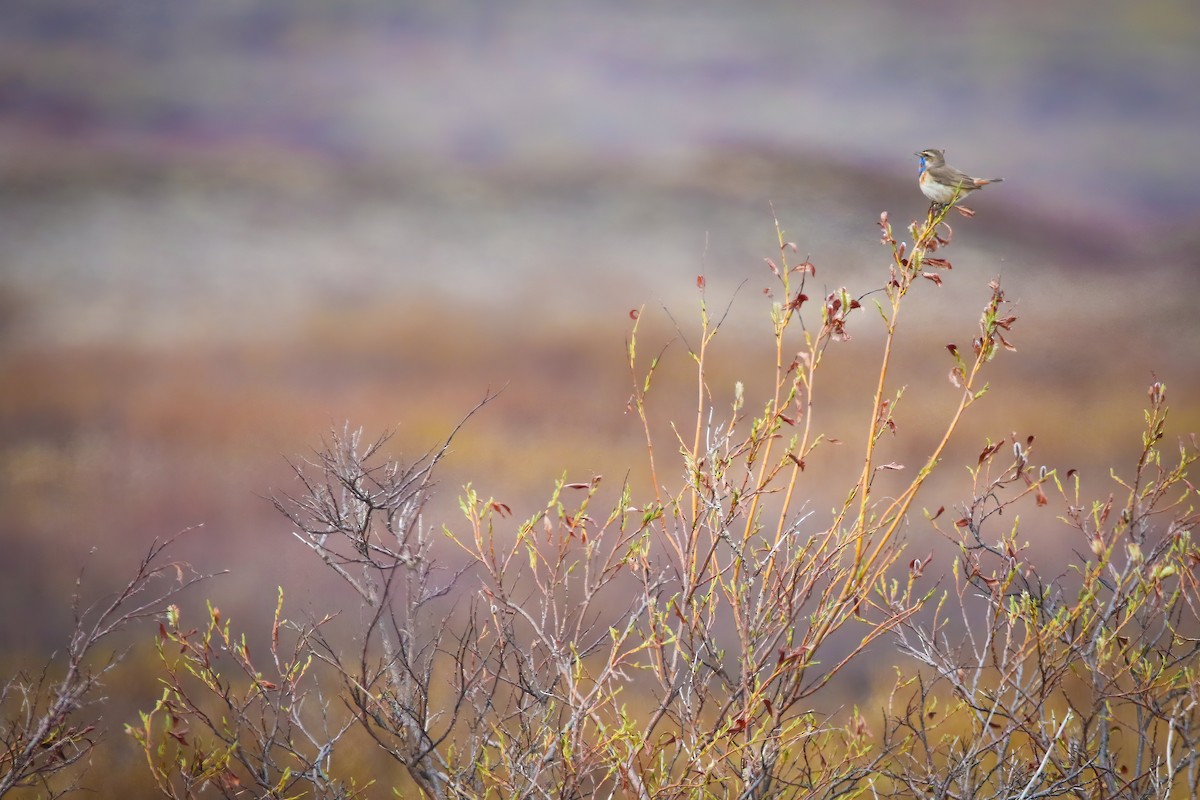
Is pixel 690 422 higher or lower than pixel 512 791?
higher

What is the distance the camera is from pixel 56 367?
13.3 ft

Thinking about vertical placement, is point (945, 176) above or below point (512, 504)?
above

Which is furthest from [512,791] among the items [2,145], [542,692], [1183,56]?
[1183,56]

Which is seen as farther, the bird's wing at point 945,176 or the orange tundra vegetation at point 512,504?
the orange tundra vegetation at point 512,504

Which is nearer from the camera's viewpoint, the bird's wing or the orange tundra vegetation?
the bird's wing

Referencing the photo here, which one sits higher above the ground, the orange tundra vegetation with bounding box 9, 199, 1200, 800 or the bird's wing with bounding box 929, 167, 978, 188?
the bird's wing with bounding box 929, 167, 978, 188

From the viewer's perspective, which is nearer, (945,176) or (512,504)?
(945,176)

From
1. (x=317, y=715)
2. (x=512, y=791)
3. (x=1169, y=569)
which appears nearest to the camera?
(x=1169, y=569)

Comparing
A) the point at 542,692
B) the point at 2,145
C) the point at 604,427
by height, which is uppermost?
the point at 2,145

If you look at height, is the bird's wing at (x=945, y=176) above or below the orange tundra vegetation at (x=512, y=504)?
above

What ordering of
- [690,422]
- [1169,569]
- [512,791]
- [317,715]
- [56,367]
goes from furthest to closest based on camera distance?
[690,422]
[56,367]
[317,715]
[512,791]
[1169,569]

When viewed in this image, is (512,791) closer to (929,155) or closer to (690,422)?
(690,422)

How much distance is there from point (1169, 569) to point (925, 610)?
2.08 meters

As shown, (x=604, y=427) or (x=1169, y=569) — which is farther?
(x=604, y=427)
